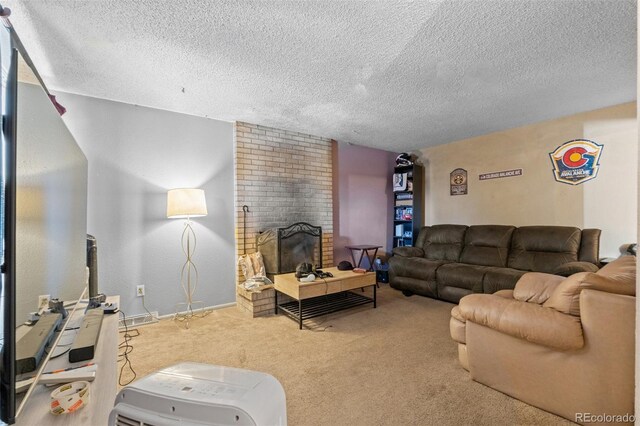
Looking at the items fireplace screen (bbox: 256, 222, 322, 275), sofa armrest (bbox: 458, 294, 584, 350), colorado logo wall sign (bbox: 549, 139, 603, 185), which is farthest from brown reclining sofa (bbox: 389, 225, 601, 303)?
sofa armrest (bbox: 458, 294, 584, 350)

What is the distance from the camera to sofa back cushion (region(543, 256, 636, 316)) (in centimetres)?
135

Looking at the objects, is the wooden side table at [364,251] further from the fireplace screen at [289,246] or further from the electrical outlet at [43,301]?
the electrical outlet at [43,301]

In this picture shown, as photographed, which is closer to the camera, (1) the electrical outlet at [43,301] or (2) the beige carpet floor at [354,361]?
(1) the electrical outlet at [43,301]

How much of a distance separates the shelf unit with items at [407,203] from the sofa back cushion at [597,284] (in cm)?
314

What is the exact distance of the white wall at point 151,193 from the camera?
273cm

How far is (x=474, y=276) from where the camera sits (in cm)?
316

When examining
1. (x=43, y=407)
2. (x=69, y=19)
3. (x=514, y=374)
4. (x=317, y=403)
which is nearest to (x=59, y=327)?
(x=43, y=407)

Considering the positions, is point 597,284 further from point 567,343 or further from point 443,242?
point 443,242

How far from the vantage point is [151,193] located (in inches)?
118

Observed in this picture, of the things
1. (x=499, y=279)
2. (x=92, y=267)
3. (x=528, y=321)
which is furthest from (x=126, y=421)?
A: (x=499, y=279)

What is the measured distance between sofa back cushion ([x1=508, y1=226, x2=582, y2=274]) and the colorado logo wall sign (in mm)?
679

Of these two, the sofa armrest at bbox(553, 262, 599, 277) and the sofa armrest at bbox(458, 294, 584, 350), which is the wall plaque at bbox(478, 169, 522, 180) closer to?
the sofa armrest at bbox(553, 262, 599, 277)

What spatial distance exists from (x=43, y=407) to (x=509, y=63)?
320cm

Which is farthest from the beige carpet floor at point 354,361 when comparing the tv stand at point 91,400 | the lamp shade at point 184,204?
the lamp shade at point 184,204
